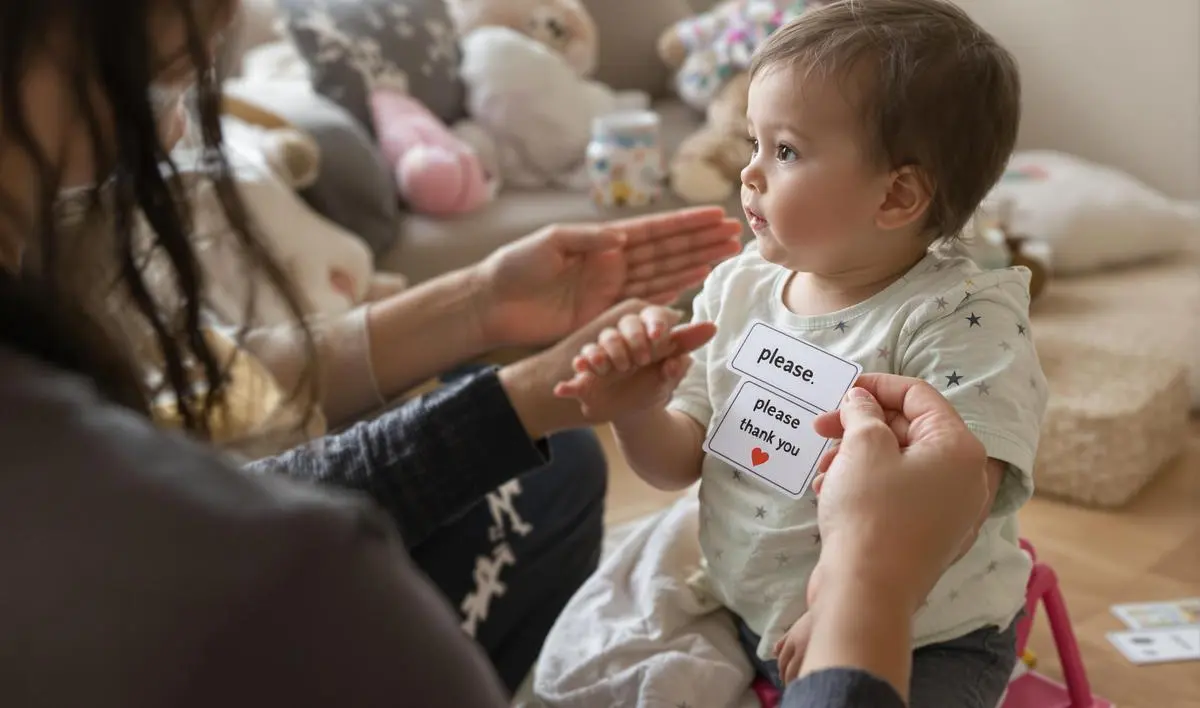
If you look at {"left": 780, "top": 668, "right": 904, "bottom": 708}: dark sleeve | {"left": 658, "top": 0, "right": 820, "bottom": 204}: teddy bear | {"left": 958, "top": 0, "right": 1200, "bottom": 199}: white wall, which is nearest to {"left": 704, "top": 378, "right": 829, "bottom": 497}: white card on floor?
{"left": 780, "top": 668, "right": 904, "bottom": 708}: dark sleeve

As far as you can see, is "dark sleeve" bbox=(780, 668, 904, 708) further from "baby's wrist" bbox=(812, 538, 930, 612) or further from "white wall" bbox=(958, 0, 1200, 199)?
"white wall" bbox=(958, 0, 1200, 199)

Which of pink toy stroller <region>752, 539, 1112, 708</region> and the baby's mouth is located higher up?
the baby's mouth

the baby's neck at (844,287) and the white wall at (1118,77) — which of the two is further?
the white wall at (1118,77)

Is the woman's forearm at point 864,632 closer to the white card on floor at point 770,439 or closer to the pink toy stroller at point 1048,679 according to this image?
the white card on floor at point 770,439

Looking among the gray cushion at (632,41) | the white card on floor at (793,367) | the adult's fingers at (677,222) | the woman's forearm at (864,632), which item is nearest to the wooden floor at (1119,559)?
the adult's fingers at (677,222)

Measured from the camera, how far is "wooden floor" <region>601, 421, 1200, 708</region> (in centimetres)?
129

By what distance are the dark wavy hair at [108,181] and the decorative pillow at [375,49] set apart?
1.71 meters

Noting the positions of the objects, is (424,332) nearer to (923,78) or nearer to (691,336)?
(691,336)

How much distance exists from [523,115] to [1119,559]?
157 cm

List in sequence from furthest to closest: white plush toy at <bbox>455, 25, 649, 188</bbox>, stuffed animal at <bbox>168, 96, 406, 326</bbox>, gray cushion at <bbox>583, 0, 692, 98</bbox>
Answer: gray cushion at <bbox>583, 0, 692, 98</bbox> < white plush toy at <bbox>455, 25, 649, 188</bbox> < stuffed animal at <bbox>168, 96, 406, 326</bbox>

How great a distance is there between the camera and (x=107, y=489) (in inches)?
16.4

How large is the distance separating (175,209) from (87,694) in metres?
0.36

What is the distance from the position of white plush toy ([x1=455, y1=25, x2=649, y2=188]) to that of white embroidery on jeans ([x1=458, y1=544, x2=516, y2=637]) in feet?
4.68

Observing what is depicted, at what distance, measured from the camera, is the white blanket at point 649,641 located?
92cm
